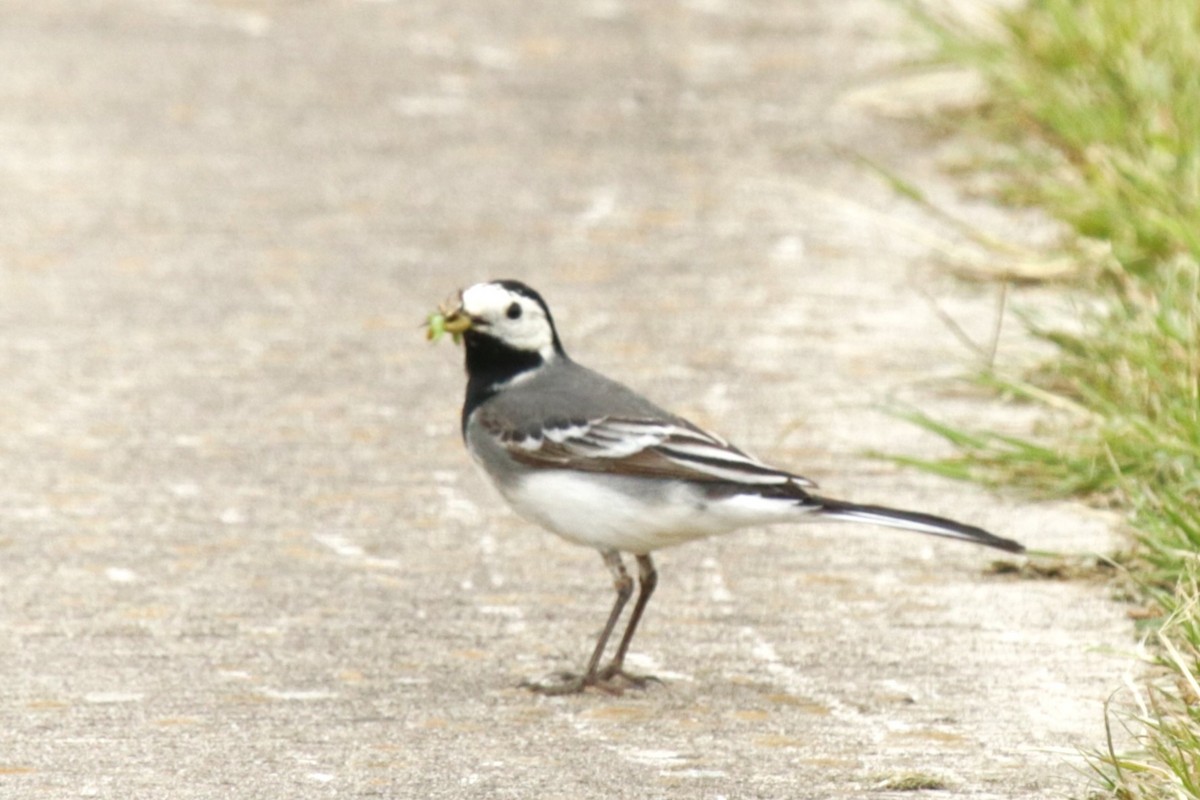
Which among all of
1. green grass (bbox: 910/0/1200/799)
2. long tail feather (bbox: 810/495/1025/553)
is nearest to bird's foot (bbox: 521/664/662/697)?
long tail feather (bbox: 810/495/1025/553)

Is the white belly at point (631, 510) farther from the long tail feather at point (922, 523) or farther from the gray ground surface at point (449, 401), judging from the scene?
the gray ground surface at point (449, 401)

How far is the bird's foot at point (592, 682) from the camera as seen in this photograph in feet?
17.3

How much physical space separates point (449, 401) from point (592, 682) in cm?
250

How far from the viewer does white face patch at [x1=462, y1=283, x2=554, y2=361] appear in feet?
18.5

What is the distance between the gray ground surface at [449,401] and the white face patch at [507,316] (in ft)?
2.49

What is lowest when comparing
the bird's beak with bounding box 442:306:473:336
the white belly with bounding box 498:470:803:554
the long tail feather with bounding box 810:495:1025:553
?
the white belly with bounding box 498:470:803:554

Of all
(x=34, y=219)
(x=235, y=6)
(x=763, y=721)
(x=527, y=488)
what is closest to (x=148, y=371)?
(x=34, y=219)

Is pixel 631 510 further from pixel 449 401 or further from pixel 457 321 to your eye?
pixel 449 401

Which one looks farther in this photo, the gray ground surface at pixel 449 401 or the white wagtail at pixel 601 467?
the white wagtail at pixel 601 467

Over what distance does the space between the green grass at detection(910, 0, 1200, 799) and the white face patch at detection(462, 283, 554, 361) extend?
1.40 meters

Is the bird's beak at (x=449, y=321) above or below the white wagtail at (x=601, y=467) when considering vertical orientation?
above

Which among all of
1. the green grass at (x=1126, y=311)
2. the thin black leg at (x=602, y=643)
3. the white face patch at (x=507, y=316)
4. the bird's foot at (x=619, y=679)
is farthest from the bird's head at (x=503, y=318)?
the green grass at (x=1126, y=311)

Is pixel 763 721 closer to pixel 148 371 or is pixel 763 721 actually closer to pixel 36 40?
pixel 148 371

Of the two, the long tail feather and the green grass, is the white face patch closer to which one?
the long tail feather
